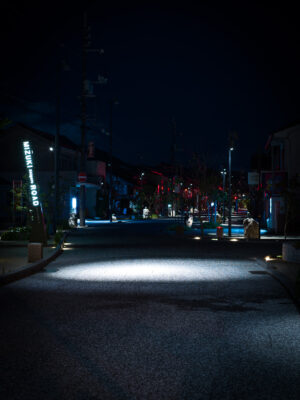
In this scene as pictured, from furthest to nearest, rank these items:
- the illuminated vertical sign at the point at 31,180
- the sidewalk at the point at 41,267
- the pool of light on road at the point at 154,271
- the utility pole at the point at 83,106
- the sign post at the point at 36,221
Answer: the utility pole at the point at 83,106
the illuminated vertical sign at the point at 31,180
the sign post at the point at 36,221
the pool of light on road at the point at 154,271
the sidewalk at the point at 41,267

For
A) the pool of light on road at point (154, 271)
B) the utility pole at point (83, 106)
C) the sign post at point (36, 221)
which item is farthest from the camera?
the utility pole at point (83, 106)

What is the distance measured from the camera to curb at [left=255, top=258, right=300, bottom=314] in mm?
12382

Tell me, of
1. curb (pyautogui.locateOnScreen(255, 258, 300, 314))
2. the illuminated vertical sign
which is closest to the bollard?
curb (pyautogui.locateOnScreen(255, 258, 300, 314))

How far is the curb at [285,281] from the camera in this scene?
12.4m

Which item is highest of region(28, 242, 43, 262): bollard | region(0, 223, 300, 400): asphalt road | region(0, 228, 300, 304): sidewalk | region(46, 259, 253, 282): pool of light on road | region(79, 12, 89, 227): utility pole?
region(79, 12, 89, 227): utility pole

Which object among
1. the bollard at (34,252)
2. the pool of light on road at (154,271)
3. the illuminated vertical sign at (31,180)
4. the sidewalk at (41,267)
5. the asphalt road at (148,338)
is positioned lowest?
the asphalt road at (148,338)

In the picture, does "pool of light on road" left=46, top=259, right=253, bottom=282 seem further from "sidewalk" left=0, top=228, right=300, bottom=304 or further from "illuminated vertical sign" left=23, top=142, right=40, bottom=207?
"illuminated vertical sign" left=23, top=142, right=40, bottom=207

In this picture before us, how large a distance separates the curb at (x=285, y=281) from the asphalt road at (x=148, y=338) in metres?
0.19

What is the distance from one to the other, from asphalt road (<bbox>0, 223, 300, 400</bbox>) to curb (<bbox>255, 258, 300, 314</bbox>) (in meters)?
0.19

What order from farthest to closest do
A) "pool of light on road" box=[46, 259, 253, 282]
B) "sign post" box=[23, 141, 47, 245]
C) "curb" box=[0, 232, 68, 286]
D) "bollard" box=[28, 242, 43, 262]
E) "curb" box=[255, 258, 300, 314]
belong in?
1. "sign post" box=[23, 141, 47, 245]
2. "bollard" box=[28, 242, 43, 262]
3. "pool of light on road" box=[46, 259, 253, 282]
4. "curb" box=[0, 232, 68, 286]
5. "curb" box=[255, 258, 300, 314]

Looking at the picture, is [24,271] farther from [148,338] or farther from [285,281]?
[148,338]

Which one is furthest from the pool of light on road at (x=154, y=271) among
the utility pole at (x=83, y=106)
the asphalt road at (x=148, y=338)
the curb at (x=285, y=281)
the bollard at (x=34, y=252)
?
the utility pole at (x=83, y=106)

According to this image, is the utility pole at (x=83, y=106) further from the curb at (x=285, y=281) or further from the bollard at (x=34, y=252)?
the curb at (x=285, y=281)

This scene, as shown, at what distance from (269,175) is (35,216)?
75.3 ft
